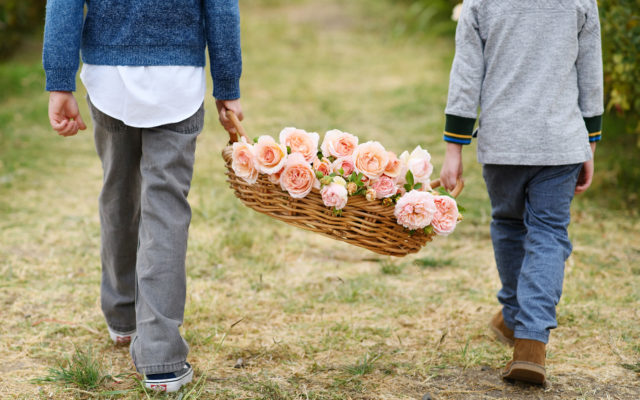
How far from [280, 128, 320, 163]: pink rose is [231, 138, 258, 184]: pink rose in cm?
15

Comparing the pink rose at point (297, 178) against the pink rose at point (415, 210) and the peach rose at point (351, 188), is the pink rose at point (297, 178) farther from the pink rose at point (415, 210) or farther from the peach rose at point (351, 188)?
the pink rose at point (415, 210)

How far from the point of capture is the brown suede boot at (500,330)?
286 centimetres

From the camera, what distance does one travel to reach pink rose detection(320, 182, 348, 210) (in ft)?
7.37

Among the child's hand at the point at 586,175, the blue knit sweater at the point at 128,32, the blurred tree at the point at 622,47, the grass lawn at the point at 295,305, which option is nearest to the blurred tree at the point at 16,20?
the grass lawn at the point at 295,305

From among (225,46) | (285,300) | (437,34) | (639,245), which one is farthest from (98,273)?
(437,34)

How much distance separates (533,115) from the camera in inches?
97.7

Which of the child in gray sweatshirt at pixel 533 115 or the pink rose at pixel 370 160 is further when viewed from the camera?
the child in gray sweatshirt at pixel 533 115

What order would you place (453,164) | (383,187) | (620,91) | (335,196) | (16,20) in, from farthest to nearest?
(16,20) → (620,91) → (453,164) → (383,187) → (335,196)

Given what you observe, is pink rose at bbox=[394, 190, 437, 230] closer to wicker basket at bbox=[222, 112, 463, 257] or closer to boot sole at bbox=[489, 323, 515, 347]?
wicker basket at bbox=[222, 112, 463, 257]

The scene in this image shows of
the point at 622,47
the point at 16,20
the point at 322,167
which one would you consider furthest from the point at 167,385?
the point at 16,20

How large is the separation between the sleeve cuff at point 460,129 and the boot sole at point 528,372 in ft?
2.57

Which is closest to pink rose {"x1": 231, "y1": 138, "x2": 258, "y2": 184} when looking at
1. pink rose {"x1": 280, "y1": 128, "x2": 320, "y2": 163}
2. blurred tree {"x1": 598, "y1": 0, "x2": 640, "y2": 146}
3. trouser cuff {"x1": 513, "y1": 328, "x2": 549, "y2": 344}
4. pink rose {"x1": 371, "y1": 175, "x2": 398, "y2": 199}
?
pink rose {"x1": 280, "y1": 128, "x2": 320, "y2": 163}

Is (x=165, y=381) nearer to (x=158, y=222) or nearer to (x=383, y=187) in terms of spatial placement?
(x=158, y=222)

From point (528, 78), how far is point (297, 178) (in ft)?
2.93
